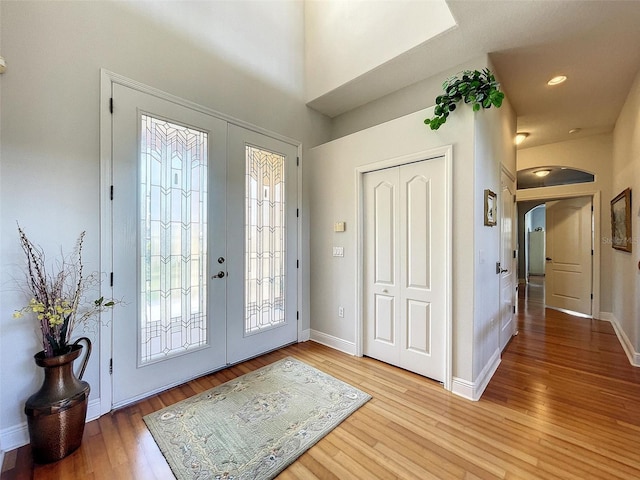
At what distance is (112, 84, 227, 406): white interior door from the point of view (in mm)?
2135

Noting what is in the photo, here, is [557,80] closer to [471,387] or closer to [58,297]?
[471,387]

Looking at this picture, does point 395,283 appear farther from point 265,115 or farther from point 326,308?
point 265,115

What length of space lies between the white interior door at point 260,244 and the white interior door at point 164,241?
0.45 ft

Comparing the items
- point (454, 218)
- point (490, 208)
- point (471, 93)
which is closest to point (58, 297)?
point (454, 218)

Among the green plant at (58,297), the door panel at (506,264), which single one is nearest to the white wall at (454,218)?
the door panel at (506,264)

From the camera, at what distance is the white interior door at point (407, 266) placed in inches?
97.7

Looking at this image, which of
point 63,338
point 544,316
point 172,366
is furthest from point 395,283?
point 544,316

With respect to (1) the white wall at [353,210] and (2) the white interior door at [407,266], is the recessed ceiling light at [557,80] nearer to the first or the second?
(1) the white wall at [353,210]

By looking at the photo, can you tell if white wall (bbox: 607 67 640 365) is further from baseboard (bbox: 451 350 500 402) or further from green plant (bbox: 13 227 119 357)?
green plant (bbox: 13 227 119 357)

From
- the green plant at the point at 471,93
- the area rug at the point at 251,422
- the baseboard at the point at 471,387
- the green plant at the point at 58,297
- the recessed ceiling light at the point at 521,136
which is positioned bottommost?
the area rug at the point at 251,422

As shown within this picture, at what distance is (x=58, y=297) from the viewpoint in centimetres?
180

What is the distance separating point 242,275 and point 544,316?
519 centimetres

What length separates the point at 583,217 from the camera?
4770 millimetres

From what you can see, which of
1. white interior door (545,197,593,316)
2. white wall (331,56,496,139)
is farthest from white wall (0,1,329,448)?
white interior door (545,197,593,316)
